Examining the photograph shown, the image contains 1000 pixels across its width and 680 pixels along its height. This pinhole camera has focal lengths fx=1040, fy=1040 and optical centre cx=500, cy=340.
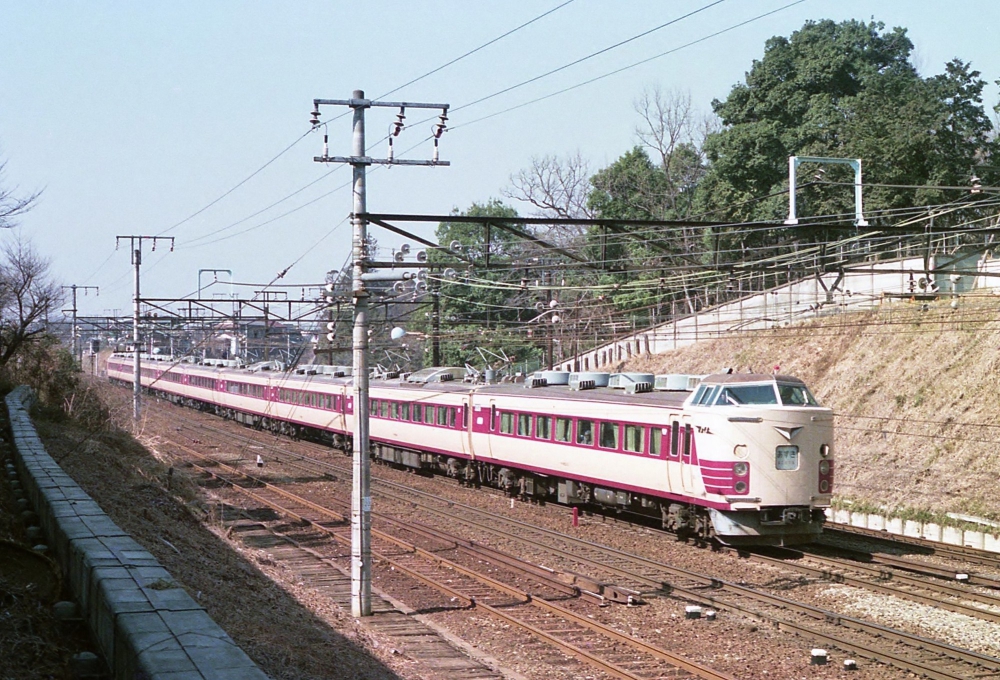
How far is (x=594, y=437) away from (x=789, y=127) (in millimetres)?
25632

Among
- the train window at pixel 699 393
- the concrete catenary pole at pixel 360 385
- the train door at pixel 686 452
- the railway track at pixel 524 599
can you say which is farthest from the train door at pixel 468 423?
the concrete catenary pole at pixel 360 385

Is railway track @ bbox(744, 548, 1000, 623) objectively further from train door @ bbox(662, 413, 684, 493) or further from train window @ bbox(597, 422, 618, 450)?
train window @ bbox(597, 422, 618, 450)

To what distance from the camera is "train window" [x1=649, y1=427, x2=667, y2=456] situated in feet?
59.8

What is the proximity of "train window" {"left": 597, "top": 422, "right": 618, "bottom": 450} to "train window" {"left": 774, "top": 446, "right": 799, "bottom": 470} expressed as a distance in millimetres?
3766

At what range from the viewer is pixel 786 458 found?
54.6 feet

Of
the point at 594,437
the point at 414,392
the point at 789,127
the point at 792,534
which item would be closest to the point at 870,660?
the point at 792,534

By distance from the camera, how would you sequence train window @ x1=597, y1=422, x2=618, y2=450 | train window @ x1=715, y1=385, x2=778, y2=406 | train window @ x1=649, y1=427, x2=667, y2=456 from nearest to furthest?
train window @ x1=715, y1=385, x2=778, y2=406
train window @ x1=649, y1=427, x2=667, y2=456
train window @ x1=597, y1=422, x2=618, y2=450

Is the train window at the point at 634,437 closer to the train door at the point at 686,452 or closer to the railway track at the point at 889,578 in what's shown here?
the train door at the point at 686,452

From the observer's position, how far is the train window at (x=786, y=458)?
16.6 metres

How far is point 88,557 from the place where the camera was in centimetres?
683

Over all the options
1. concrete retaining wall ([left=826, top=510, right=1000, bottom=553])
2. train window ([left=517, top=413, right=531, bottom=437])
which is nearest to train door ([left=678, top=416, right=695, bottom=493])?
concrete retaining wall ([left=826, top=510, right=1000, bottom=553])

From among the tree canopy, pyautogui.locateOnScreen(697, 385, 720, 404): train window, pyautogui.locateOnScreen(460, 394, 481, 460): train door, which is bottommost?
pyautogui.locateOnScreen(460, 394, 481, 460): train door

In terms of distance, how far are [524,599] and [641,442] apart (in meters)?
5.18

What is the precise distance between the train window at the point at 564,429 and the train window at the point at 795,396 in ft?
18.4
